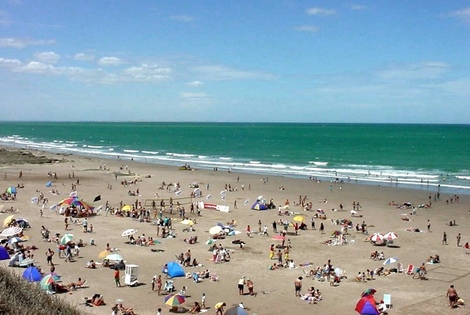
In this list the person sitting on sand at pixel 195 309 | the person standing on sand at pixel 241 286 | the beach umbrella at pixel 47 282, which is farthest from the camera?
the person standing on sand at pixel 241 286

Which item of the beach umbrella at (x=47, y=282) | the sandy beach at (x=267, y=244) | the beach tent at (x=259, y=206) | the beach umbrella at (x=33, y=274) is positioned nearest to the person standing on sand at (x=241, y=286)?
the sandy beach at (x=267, y=244)

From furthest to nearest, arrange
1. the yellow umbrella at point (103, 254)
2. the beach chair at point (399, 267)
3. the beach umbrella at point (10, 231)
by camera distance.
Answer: the beach umbrella at point (10, 231) → the yellow umbrella at point (103, 254) → the beach chair at point (399, 267)

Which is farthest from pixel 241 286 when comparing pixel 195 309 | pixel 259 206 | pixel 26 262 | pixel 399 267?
pixel 259 206

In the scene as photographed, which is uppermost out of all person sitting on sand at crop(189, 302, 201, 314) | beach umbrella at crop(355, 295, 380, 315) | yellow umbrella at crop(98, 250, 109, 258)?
beach umbrella at crop(355, 295, 380, 315)

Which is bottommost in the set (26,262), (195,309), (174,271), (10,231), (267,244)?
(195,309)

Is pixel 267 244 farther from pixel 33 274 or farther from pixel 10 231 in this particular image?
pixel 10 231

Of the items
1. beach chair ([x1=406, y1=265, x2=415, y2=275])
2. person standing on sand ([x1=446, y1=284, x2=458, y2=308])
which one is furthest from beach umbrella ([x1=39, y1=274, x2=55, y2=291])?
beach chair ([x1=406, y1=265, x2=415, y2=275])

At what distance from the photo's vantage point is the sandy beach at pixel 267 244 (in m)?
19.5

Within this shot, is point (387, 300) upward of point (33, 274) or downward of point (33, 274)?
downward

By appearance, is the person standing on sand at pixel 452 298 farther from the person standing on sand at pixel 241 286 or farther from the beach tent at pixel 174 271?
the beach tent at pixel 174 271

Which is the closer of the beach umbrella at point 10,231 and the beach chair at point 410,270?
the beach chair at point 410,270

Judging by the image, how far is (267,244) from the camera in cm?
2825

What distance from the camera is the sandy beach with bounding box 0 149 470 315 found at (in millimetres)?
19547

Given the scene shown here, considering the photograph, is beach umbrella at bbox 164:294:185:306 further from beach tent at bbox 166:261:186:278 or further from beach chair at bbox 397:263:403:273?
beach chair at bbox 397:263:403:273
